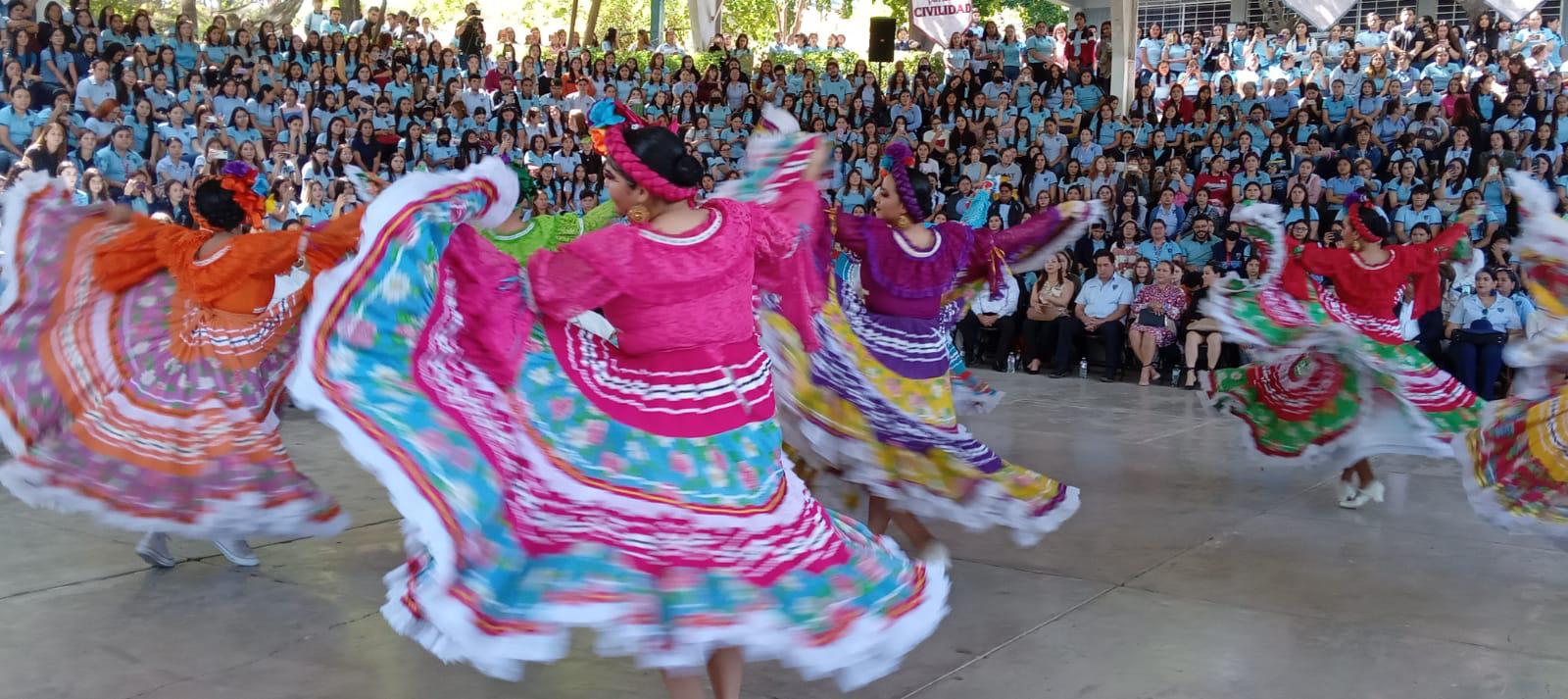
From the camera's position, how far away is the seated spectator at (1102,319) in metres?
10.6

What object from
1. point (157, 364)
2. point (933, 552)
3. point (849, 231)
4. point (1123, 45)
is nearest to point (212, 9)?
point (1123, 45)

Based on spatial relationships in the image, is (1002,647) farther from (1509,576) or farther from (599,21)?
(599,21)

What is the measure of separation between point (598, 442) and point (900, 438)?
1.82 m

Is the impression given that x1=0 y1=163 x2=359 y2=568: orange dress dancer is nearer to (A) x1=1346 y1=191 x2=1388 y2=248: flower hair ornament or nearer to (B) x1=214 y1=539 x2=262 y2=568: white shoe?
(B) x1=214 y1=539 x2=262 y2=568: white shoe

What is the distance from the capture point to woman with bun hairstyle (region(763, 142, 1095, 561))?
4.57m

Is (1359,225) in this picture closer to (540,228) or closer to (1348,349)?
(1348,349)

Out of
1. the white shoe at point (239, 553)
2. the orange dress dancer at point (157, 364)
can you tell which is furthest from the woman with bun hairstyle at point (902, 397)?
the white shoe at point (239, 553)

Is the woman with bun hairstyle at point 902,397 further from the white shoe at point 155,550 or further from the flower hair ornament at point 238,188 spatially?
the white shoe at point 155,550

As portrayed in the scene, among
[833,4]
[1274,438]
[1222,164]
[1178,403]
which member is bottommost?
[1178,403]

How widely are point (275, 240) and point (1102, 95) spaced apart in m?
12.0

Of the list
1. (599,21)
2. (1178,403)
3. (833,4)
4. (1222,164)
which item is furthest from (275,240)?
(599,21)

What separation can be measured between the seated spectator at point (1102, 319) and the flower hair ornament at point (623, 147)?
791cm

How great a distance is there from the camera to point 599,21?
37.8 m

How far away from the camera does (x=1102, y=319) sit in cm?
1074
